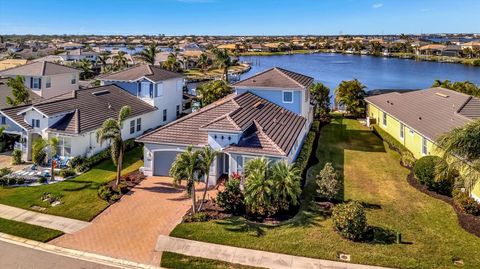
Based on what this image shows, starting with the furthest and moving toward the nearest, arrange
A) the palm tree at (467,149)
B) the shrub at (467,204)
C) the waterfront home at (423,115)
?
1. the waterfront home at (423,115)
2. the shrub at (467,204)
3. the palm tree at (467,149)

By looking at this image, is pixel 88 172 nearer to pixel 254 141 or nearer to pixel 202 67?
pixel 254 141

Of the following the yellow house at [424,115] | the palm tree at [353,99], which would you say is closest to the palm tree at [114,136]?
the yellow house at [424,115]

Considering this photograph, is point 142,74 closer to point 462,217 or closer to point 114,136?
point 114,136

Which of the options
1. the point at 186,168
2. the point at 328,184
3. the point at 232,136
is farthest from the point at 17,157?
the point at 328,184

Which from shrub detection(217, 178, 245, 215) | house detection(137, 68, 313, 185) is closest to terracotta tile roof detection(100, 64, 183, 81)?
house detection(137, 68, 313, 185)

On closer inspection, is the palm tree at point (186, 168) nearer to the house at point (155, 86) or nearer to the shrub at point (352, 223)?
the shrub at point (352, 223)

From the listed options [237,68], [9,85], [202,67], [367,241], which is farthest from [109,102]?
[237,68]
